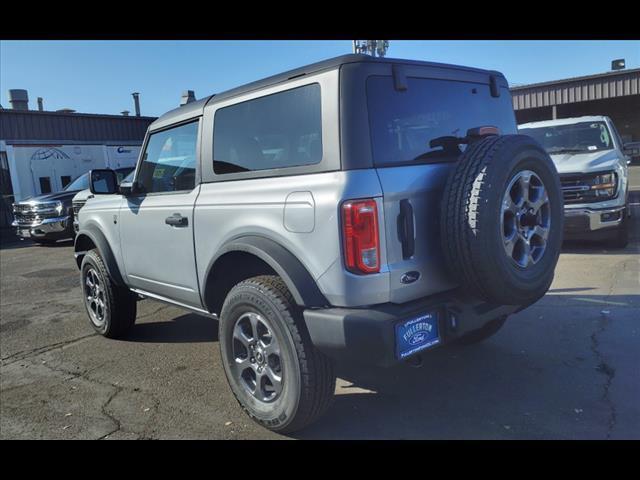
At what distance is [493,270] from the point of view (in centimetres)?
248

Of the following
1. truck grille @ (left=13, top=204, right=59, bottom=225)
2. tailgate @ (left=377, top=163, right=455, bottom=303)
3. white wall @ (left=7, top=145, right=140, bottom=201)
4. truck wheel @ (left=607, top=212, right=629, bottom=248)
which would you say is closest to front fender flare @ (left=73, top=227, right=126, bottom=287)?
tailgate @ (left=377, top=163, right=455, bottom=303)

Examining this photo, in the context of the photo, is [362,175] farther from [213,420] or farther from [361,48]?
[361,48]

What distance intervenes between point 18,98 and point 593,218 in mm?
19323

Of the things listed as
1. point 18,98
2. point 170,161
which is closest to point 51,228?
point 170,161

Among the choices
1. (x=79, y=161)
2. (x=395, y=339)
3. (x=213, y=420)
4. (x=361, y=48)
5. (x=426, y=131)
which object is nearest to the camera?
(x=395, y=339)

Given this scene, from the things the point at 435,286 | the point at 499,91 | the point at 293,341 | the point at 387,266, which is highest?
the point at 499,91

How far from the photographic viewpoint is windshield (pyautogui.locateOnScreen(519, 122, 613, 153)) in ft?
24.7

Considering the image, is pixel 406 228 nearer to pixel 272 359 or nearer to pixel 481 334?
pixel 272 359

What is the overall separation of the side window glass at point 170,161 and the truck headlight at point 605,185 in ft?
18.5

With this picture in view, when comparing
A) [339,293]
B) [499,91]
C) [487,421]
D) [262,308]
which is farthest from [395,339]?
[499,91]

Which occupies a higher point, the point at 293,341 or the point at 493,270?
the point at 493,270

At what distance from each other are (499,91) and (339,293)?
1.97 meters

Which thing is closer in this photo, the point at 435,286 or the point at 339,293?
the point at 339,293

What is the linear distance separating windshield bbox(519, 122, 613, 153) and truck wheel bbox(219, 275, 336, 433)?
650 cm
